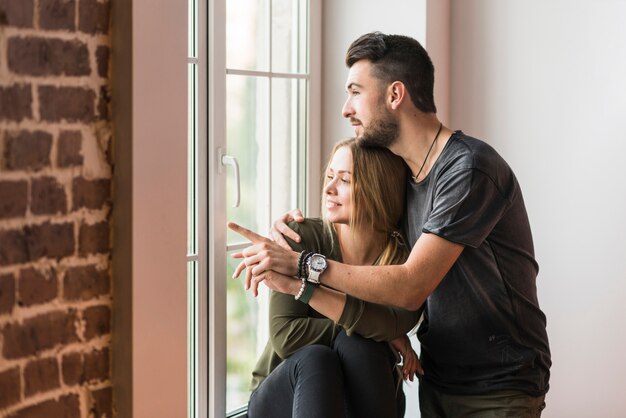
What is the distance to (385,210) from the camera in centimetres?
251

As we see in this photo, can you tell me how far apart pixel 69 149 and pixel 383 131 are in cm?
97

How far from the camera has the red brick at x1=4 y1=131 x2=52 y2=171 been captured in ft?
5.53

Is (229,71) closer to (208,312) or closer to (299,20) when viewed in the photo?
(299,20)

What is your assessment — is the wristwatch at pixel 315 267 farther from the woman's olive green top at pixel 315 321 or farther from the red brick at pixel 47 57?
the red brick at pixel 47 57

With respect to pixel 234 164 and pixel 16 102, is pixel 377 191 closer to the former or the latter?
pixel 234 164

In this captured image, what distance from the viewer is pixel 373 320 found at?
233 cm

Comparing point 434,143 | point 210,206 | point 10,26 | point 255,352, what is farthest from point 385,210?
point 10,26

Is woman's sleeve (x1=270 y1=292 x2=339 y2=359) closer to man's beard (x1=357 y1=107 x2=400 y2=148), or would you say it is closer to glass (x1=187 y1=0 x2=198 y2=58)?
man's beard (x1=357 y1=107 x2=400 y2=148)

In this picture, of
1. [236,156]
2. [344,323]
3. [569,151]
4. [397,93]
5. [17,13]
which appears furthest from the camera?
[569,151]

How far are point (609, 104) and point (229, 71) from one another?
1323 millimetres

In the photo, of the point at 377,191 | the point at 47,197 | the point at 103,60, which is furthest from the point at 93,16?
the point at 377,191

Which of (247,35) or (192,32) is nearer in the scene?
(192,32)

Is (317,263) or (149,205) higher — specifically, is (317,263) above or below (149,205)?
below

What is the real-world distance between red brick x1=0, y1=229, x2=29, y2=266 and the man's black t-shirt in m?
1.03
